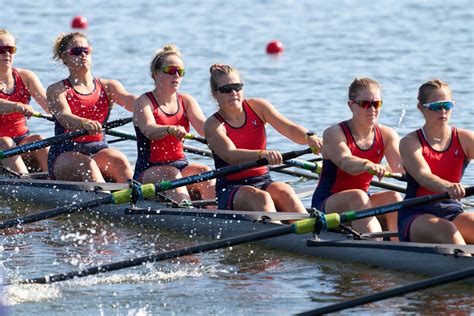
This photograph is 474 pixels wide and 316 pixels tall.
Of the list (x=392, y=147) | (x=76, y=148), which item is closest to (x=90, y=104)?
(x=76, y=148)

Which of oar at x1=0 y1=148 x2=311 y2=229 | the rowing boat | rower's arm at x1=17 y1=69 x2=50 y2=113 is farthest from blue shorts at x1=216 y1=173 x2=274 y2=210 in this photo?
rower's arm at x1=17 y1=69 x2=50 y2=113

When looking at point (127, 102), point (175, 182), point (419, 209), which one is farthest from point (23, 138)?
point (419, 209)

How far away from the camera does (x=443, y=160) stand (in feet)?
25.2

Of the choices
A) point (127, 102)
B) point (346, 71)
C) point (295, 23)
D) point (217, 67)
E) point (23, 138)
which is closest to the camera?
point (217, 67)

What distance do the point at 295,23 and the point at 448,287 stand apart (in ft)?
61.8

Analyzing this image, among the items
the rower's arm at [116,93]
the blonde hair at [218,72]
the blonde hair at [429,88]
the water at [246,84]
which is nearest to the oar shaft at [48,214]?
the water at [246,84]

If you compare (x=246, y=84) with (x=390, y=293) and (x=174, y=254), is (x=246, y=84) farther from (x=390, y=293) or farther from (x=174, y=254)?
(x=390, y=293)

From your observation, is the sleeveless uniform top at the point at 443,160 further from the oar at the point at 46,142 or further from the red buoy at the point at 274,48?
the red buoy at the point at 274,48

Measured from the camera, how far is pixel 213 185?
31.7 ft

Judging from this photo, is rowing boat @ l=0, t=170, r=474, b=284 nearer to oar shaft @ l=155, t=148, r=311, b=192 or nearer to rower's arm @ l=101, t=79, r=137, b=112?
oar shaft @ l=155, t=148, r=311, b=192

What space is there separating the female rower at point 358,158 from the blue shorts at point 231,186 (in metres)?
0.64

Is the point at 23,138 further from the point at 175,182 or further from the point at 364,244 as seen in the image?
the point at 364,244

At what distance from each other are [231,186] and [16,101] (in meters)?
3.10

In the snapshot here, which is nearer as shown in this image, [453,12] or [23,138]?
[23,138]
